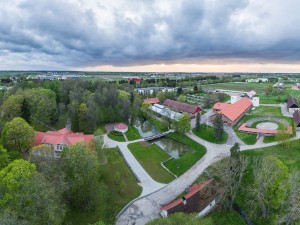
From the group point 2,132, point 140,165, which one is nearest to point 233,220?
point 140,165

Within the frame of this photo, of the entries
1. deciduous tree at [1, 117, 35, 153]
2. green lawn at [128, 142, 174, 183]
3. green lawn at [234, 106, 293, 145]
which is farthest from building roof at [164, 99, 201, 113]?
deciduous tree at [1, 117, 35, 153]

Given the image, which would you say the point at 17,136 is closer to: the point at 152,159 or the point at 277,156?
the point at 152,159

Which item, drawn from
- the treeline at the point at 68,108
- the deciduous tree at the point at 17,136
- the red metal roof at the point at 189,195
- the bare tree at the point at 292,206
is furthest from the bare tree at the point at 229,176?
the treeline at the point at 68,108

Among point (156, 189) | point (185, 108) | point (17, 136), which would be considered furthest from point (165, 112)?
point (17, 136)

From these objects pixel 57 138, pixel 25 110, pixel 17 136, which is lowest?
pixel 57 138

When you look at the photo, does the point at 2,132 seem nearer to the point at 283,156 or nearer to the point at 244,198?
the point at 244,198

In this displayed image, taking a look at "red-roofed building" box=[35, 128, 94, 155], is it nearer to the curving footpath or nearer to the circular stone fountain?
the curving footpath
